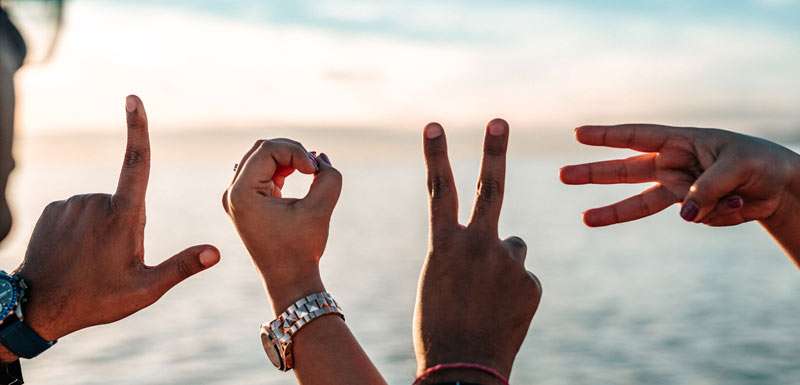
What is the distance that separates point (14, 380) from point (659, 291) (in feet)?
54.8

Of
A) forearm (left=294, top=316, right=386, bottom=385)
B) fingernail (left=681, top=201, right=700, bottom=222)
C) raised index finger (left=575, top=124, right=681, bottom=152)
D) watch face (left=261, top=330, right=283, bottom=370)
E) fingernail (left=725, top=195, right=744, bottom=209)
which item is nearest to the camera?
forearm (left=294, top=316, right=386, bottom=385)

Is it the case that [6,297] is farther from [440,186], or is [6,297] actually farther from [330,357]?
[440,186]

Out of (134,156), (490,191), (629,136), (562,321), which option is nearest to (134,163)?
(134,156)

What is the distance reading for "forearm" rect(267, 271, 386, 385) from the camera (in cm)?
233

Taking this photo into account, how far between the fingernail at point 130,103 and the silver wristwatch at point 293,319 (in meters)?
0.69

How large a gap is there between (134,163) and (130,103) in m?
0.16

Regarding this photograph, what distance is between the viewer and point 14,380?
2549mm

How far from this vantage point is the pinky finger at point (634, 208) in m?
2.91

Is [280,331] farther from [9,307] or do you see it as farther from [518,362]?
[518,362]

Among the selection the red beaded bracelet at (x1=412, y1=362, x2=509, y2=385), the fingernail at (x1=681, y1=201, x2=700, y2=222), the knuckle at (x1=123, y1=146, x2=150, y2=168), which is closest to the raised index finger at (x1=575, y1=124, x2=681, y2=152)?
the fingernail at (x1=681, y1=201, x2=700, y2=222)

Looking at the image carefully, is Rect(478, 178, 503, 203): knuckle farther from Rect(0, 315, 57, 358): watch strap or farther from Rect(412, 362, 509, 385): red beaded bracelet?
Rect(0, 315, 57, 358): watch strap

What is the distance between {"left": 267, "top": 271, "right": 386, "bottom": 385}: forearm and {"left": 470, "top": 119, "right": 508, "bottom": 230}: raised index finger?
431mm

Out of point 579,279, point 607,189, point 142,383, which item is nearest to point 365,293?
point 579,279

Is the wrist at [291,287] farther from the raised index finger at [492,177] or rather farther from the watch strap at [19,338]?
the watch strap at [19,338]
